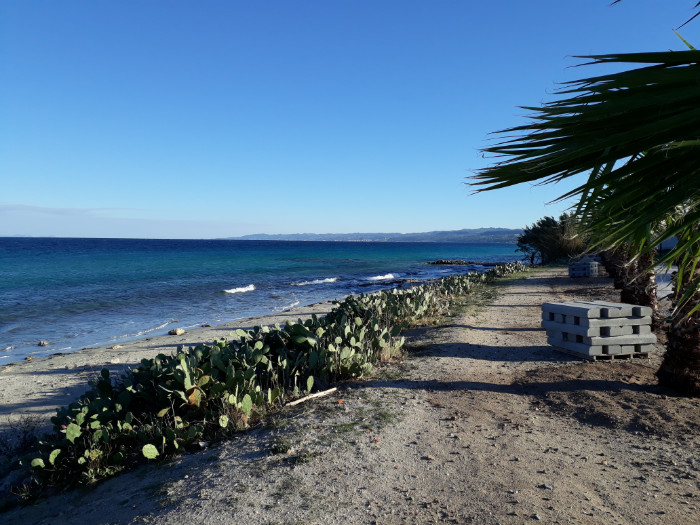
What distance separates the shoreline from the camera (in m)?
7.16

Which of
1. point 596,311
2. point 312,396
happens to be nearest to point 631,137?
point 312,396

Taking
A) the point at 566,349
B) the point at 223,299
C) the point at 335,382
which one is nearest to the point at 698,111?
the point at 335,382

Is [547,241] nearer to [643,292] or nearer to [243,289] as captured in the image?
[243,289]

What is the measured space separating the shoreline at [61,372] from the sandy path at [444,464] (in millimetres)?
3522

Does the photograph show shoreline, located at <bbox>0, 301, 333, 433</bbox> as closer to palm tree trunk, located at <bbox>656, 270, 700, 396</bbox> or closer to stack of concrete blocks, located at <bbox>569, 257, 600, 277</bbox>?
palm tree trunk, located at <bbox>656, 270, 700, 396</bbox>

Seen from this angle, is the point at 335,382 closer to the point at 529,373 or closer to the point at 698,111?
the point at 529,373

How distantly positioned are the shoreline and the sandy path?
3.52 m

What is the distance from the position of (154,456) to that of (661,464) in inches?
178

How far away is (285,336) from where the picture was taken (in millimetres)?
7367

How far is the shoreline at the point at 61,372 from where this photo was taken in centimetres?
716

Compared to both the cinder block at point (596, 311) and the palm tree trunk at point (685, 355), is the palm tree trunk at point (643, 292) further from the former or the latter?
the palm tree trunk at point (685, 355)

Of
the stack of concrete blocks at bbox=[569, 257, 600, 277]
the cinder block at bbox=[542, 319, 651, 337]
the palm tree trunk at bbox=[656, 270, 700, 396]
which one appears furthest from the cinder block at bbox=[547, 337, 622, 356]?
the stack of concrete blocks at bbox=[569, 257, 600, 277]

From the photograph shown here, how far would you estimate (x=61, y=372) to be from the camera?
30.8 feet

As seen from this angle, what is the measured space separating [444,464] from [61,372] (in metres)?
8.59
